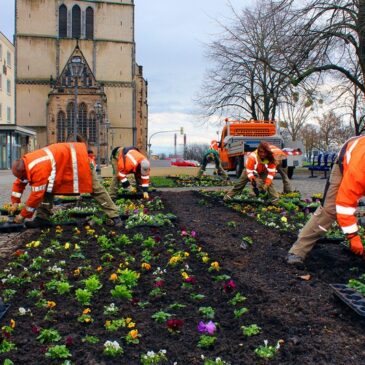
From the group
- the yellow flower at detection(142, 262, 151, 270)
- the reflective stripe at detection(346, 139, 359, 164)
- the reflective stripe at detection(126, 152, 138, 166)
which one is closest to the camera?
the reflective stripe at detection(346, 139, 359, 164)

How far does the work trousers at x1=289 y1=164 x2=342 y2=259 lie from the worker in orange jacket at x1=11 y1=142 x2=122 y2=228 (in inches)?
145

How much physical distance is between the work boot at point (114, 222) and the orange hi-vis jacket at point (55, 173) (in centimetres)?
76

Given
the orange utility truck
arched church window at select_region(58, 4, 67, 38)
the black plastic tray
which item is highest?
arched church window at select_region(58, 4, 67, 38)

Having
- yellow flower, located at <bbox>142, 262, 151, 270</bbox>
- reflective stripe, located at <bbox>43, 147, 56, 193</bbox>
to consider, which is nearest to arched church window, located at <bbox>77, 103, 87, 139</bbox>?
reflective stripe, located at <bbox>43, 147, 56, 193</bbox>

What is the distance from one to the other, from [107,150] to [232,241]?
194 feet

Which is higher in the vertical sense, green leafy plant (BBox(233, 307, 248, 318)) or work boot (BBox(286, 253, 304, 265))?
work boot (BBox(286, 253, 304, 265))

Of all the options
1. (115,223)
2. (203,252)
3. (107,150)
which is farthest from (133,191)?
(107,150)

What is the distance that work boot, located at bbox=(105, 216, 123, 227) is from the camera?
28.5 feet

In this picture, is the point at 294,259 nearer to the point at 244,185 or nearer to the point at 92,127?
the point at 244,185

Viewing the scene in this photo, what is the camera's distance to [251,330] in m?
3.58

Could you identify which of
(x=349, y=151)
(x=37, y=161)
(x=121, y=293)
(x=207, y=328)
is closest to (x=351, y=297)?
(x=207, y=328)

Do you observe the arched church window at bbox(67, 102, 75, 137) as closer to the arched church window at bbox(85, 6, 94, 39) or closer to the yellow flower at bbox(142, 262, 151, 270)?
the arched church window at bbox(85, 6, 94, 39)

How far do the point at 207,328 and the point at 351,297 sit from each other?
1298 millimetres

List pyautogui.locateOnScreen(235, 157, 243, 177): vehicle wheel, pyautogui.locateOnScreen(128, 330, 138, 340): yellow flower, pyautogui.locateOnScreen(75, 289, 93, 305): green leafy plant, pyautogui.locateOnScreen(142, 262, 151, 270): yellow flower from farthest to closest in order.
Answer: pyautogui.locateOnScreen(235, 157, 243, 177): vehicle wheel → pyautogui.locateOnScreen(142, 262, 151, 270): yellow flower → pyautogui.locateOnScreen(75, 289, 93, 305): green leafy plant → pyautogui.locateOnScreen(128, 330, 138, 340): yellow flower
